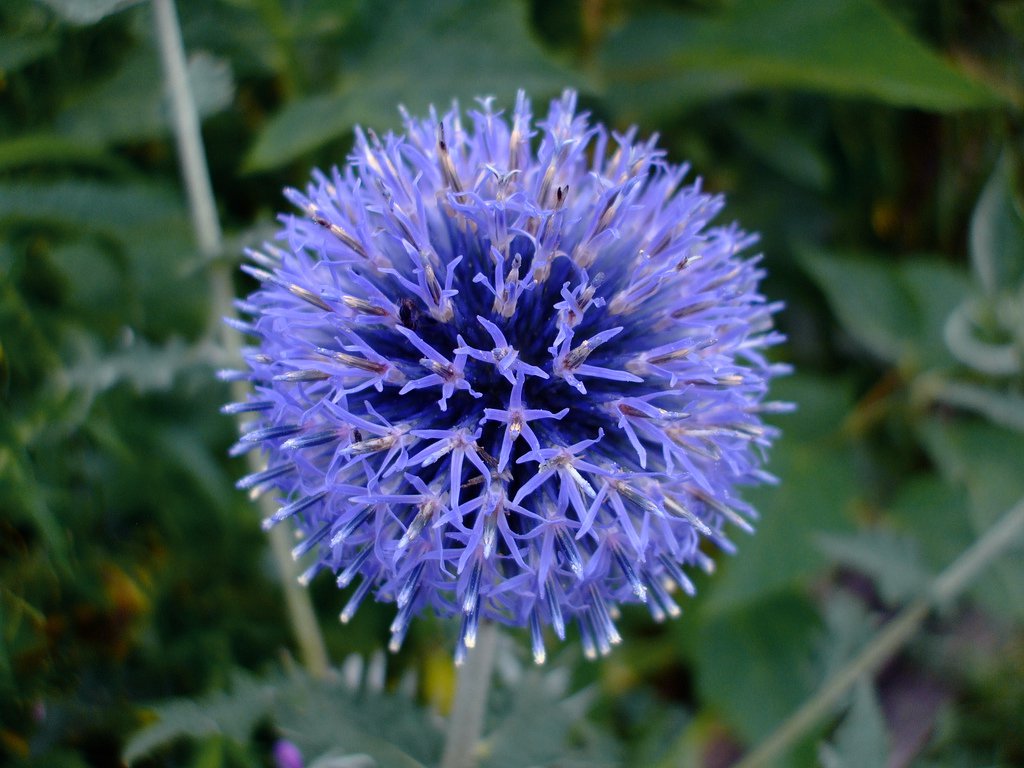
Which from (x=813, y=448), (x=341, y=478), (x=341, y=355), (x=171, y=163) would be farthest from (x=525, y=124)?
(x=813, y=448)

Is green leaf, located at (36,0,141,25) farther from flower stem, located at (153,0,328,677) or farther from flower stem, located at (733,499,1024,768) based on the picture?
flower stem, located at (733,499,1024,768)

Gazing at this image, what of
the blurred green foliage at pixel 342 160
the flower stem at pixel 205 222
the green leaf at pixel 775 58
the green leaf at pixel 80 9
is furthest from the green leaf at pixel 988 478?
the green leaf at pixel 80 9

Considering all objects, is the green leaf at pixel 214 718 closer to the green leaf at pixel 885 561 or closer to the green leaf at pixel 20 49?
the green leaf at pixel 20 49

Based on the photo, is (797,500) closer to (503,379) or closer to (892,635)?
(892,635)

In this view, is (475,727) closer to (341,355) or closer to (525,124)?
(341,355)

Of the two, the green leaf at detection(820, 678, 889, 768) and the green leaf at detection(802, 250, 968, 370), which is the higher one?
the green leaf at detection(802, 250, 968, 370)

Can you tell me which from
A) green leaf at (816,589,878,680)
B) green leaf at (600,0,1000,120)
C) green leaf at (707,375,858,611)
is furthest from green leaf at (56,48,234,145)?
green leaf at (816,589,878,680)
